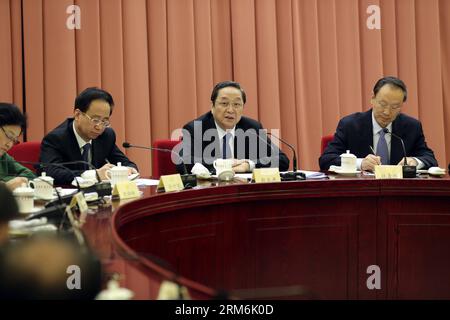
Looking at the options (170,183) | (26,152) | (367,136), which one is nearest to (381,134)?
(367,136)

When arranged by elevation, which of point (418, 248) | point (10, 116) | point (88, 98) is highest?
point (88, 98)

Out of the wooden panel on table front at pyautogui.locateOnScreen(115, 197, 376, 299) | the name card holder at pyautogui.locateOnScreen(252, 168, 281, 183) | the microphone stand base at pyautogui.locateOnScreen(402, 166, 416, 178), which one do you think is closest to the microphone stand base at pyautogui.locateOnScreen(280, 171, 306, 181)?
the name card holder at pyautogui.locateOnScreen(252, 168, 281, 183)

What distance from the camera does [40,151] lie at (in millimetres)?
2986

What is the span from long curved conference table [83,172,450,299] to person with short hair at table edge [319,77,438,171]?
0.76 meters

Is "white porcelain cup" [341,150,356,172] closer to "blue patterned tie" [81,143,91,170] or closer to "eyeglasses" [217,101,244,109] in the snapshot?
"eyeglasses" [217,101,244,109]

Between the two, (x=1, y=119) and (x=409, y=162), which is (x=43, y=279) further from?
(x=409, y=162)

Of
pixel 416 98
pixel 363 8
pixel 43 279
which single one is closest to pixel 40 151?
pixel 43 279

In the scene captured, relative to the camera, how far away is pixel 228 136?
3334mm

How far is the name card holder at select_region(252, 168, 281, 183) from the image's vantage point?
2.55 meters

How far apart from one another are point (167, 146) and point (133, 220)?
4.13 ft

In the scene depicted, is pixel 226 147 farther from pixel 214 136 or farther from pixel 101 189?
pixel 101 189

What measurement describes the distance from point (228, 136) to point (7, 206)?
2.32 meters

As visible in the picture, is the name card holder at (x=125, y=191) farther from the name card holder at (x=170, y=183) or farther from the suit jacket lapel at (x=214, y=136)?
the suit jacket lapel at (x=214, y=136)

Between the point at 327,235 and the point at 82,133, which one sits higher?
the point at 82,133
